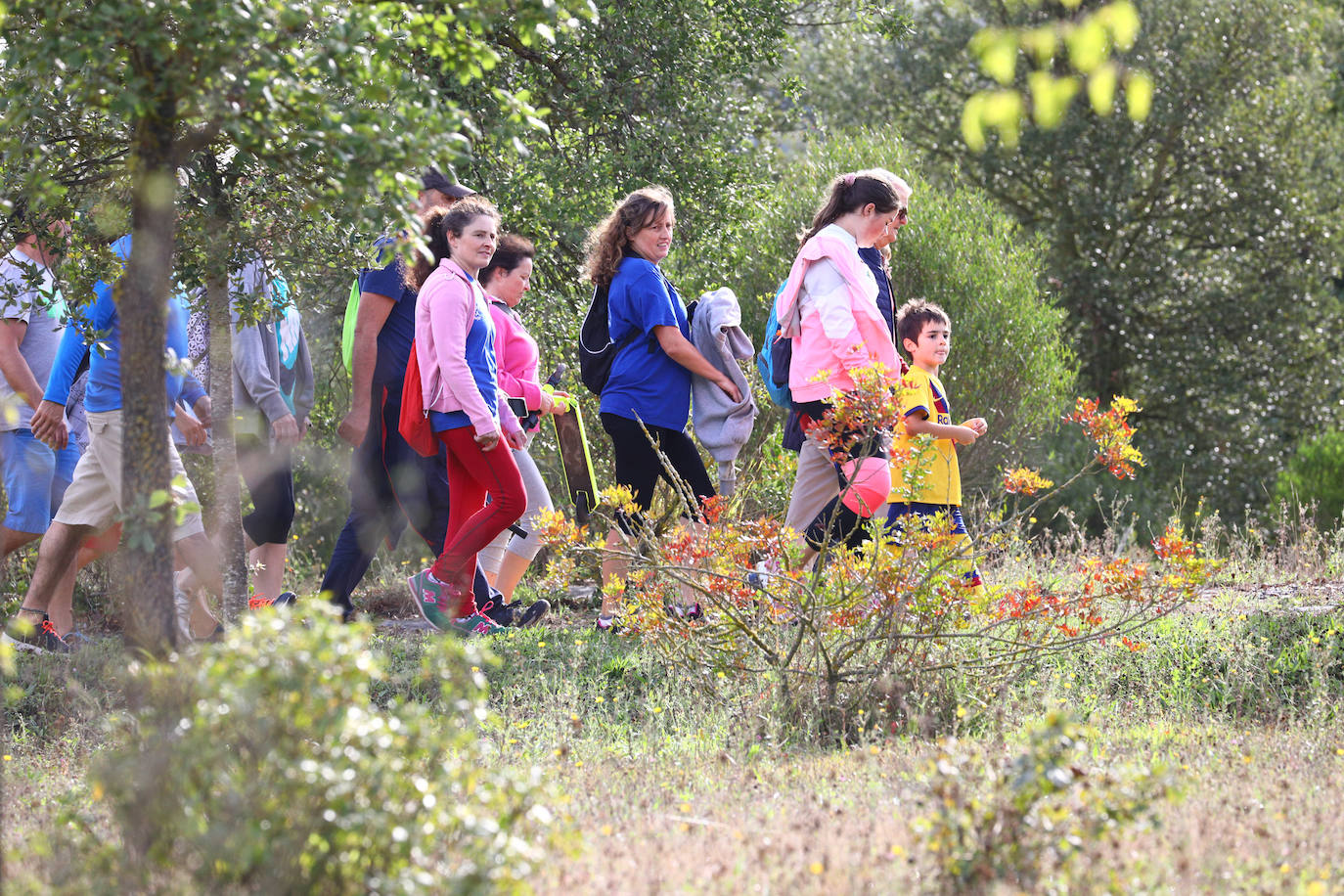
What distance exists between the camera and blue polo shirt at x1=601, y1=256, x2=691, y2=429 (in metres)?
5.94

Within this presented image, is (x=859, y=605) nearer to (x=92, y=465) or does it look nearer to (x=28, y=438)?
(x=92, y=465)

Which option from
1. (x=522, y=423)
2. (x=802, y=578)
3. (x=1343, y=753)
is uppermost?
(x=522, y=423)

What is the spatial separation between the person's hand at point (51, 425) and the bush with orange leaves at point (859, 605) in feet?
8.53

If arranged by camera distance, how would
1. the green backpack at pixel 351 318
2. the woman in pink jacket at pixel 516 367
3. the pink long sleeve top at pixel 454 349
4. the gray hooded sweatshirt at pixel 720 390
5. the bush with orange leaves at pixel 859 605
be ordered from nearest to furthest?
the bush with orange leaves at pixel 859 605 < the pink long sleeve top at pixel 454 349 < the gray hooded sweatshirt at pixel 720 390 < the green backpack at pixel 351 318 < the woman in pink jacket at pixel 516 367

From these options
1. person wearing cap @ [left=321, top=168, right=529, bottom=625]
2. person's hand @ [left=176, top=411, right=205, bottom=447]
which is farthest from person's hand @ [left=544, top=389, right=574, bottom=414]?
person's hand @ [left=176, top=411, right=205, bottom=447]

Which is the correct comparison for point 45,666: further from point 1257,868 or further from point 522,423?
point 1257,868

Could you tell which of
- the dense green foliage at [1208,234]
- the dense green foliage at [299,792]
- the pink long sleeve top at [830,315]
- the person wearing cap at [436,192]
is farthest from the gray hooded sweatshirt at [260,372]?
the dense green foliage at [1208,234]

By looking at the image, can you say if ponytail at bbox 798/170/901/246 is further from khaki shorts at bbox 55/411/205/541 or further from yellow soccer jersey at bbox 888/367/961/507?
khaki shorts at bbox 55/411/205/541

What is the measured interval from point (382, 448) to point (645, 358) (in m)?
1.33

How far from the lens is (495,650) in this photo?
18.3ft

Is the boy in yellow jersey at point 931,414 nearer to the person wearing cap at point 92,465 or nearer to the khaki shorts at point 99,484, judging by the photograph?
the person wearing cap at point 92,465

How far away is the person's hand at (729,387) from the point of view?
6.04 meters

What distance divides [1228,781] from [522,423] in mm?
3810

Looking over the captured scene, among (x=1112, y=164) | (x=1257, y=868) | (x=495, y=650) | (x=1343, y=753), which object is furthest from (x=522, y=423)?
(x=1112, y=164)
